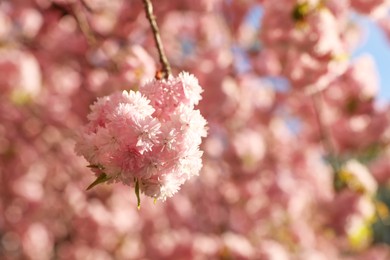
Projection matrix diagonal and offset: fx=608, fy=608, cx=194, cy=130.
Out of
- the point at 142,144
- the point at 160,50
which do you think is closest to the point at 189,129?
the point at 142,144

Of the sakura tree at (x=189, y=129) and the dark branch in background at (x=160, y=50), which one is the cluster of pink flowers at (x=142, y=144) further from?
the dark branch in background at (x=160, y=50)

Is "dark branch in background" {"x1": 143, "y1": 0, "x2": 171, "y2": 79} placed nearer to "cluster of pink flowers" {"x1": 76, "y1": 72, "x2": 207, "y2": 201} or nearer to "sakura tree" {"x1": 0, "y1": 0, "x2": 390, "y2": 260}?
"sakura tree" {"x1": 0, "y1": 0, "x2": 390, "y2": 260}

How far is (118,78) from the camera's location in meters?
2.65

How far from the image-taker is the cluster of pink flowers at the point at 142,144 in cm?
135

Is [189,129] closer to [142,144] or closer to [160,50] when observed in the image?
[142,144]

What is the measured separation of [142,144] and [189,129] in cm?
12

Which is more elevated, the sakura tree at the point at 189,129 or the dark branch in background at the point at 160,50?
the sakura tree at the point at 189,129

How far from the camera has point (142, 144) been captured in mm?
1334

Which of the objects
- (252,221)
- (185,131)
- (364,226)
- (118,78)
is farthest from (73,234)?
(185,131)

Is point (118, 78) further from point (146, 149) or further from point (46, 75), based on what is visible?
point (46, 75)

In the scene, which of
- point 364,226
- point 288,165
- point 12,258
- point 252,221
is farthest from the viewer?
point 12,258

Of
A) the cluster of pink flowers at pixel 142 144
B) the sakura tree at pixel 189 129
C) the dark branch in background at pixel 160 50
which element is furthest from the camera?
the dark branch in background at pixel 160 50

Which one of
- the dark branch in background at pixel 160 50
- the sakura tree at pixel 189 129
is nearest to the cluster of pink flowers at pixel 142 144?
the sakura tree at pixel 189 129

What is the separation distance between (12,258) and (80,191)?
1460 millimetres
